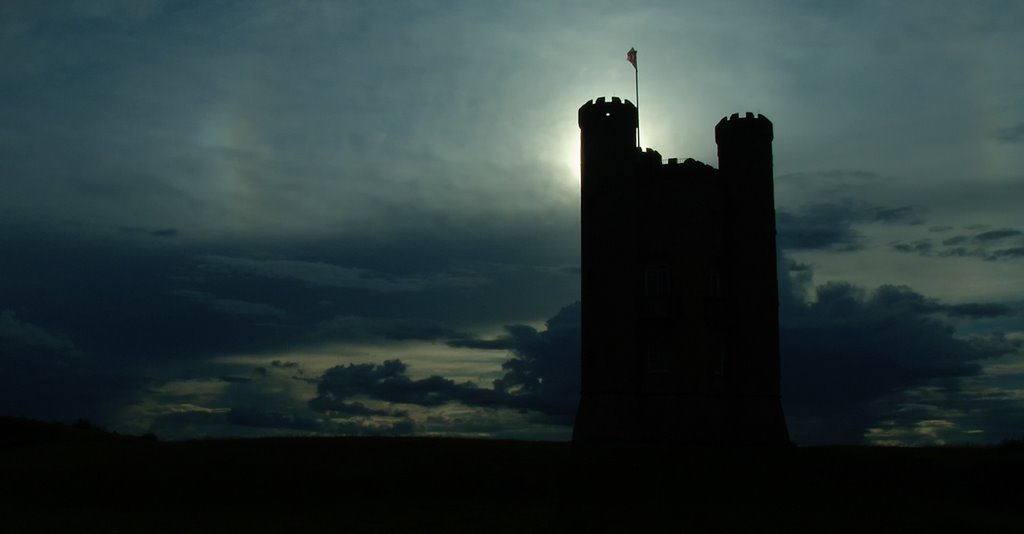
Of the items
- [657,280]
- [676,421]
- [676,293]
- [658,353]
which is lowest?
[676,421]

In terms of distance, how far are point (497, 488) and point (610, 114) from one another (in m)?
25.1

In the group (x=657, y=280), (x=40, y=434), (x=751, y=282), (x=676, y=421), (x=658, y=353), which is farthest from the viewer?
(x=40, y=434)

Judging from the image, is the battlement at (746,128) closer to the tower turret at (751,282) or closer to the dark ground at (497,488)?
the tower turret at (751,282)

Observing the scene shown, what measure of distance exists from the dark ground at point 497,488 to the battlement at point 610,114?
19.3m

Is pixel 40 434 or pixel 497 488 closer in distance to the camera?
pixel 497 488

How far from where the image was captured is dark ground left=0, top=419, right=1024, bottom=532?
107 ft

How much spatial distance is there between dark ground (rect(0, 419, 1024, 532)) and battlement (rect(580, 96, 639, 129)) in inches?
760

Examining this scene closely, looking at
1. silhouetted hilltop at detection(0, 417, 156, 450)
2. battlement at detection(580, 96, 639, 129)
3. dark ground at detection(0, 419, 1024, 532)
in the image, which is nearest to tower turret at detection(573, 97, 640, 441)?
battlement at detection(580, 96, 639, 129)

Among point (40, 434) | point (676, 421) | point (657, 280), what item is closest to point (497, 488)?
point (676, 421)

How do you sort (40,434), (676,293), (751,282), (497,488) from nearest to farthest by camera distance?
(497,488) → (676,293) → (751,282) → (40,434)

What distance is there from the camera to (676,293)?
52.7 metres

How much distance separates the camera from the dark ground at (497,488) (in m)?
32.5

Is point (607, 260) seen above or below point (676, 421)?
above

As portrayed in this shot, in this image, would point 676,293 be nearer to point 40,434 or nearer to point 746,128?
point 746,128
